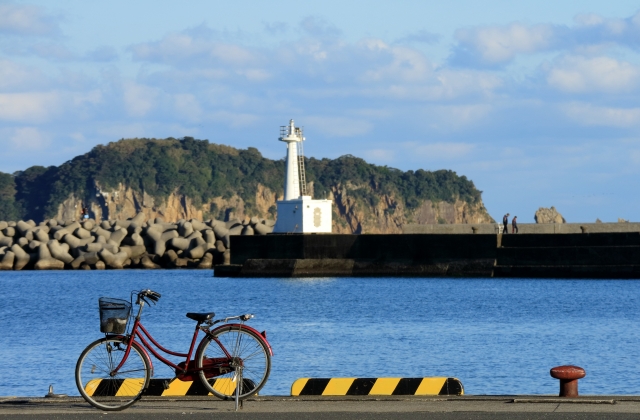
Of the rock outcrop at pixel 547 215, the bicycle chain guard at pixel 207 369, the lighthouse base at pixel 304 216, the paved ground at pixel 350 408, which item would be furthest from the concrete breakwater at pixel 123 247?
the bicycle chain guard at pixel 207 369

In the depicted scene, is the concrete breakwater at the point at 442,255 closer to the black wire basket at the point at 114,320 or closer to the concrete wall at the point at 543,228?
the concrete wall at the point at 543,228

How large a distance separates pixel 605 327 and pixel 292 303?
1114 cm

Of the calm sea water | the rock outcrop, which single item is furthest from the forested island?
the calm sea water

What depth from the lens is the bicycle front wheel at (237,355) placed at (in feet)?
26.9

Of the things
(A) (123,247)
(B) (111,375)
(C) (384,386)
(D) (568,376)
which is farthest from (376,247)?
(B) (111,375)

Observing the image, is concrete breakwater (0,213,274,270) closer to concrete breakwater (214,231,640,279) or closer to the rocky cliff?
concrete breakwater (214,231,640,279)

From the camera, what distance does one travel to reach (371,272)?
4016 centimetres

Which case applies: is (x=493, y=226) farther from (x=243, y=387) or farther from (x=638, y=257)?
(x=243, y=387)

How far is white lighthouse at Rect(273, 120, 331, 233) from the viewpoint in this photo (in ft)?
135

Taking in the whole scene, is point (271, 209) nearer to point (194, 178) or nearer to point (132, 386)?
point (194, 178)

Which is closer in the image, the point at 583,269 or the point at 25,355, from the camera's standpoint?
the point at 25,355

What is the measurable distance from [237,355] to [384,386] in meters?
1.34

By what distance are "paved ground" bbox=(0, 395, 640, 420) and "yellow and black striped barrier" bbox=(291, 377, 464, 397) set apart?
0.17 m

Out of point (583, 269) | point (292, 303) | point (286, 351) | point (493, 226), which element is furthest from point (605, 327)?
point (493, 226)
